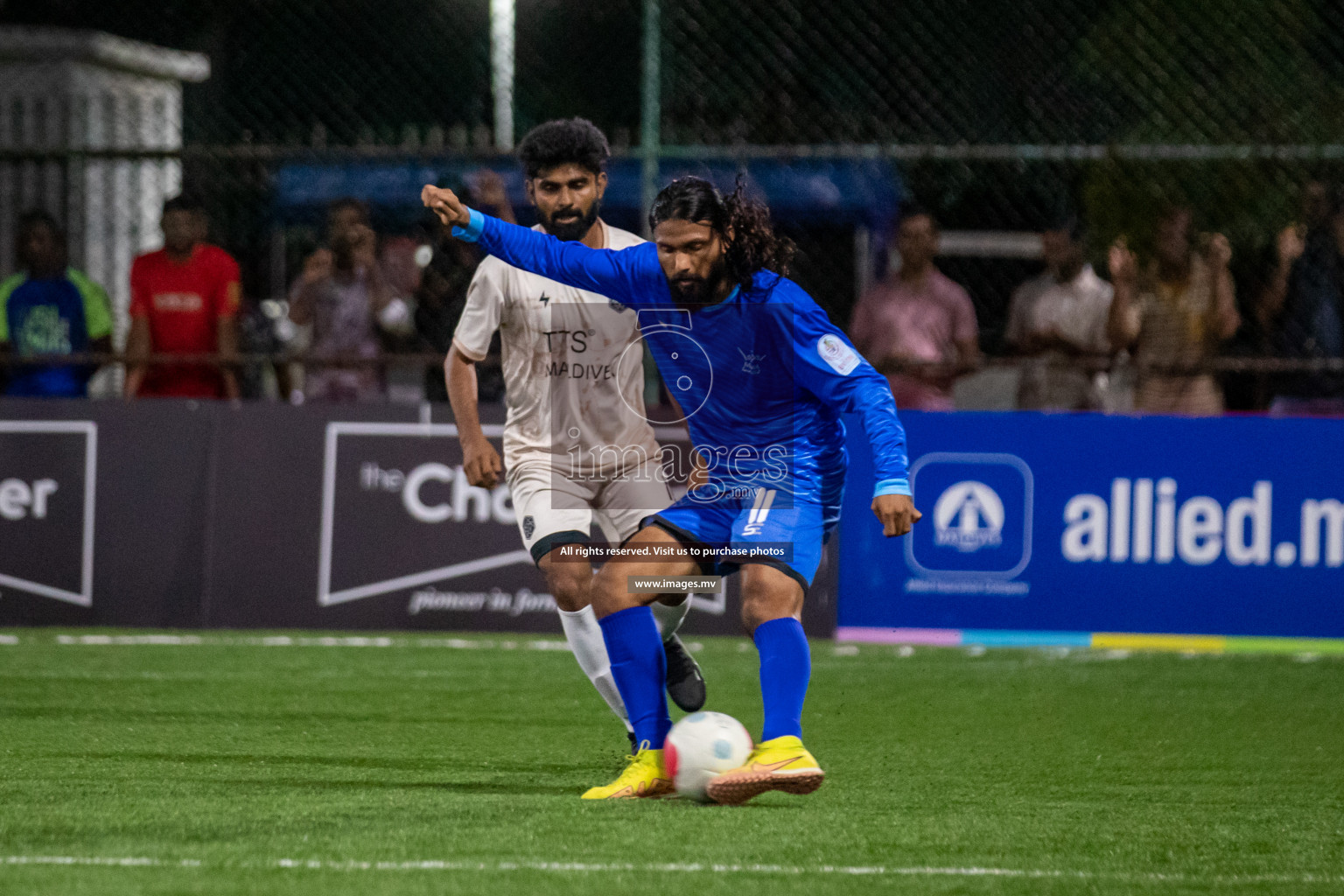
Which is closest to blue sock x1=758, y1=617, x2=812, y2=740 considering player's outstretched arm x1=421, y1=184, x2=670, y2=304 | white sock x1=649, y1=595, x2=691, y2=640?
white sock x1=649, y1=595, x2=691, y2=640

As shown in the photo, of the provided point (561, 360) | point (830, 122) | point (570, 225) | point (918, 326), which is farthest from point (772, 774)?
point (830, 122)

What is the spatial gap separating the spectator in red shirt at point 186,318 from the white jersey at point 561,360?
423 centimetres

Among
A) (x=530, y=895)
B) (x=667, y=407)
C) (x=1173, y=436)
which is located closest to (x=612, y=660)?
(x=530, y=895)

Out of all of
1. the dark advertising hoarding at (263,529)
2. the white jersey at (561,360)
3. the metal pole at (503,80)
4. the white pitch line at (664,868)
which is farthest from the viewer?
the metal pole at (503,80)

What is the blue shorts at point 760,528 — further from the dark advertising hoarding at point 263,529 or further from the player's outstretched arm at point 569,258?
the dark advertising hoarding at point 263,529

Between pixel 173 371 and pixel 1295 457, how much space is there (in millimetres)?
6229

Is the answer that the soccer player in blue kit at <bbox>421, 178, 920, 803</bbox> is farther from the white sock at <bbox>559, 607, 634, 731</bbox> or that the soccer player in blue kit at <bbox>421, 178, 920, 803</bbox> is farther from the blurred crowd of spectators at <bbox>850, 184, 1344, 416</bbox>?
the blurred crowd of spectators at <bbox>850, 184, 1344, 416</bbox>

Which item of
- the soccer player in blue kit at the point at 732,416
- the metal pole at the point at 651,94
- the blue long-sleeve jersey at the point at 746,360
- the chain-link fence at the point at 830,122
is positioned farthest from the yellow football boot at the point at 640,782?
the metal pole at the point at 651,94

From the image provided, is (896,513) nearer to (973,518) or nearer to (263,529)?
(973,518)

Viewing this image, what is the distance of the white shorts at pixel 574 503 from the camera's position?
18.9 feet

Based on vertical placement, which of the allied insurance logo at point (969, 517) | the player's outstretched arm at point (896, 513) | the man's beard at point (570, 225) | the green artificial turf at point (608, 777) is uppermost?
the man's beard at point (570, 225)

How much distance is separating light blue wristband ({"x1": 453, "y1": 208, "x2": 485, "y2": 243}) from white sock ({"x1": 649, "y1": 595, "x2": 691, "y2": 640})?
133 cm

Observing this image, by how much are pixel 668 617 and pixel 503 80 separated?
6.37 meters

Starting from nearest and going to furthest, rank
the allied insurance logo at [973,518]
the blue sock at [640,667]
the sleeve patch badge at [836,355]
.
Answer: the sleeve patch badge at [836,355] → the blue sock at [640,667] → the allied insurance logo at [973,518]
